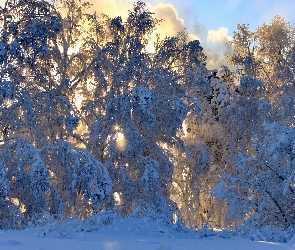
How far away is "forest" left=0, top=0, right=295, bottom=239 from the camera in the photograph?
9891mm

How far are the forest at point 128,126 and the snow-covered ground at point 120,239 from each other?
1.13 metres

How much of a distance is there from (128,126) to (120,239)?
8.24 meters

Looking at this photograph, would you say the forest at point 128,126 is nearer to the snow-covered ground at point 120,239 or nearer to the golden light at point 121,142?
the golden light at point 121,142

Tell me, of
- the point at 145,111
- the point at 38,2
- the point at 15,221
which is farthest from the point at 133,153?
the point at 38,2

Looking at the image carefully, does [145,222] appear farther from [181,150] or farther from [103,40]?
[103,40]

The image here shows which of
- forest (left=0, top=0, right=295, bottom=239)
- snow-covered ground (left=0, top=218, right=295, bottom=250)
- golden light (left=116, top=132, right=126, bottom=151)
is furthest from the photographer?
golden light (left=116, top=132, right=126, bottom=151)

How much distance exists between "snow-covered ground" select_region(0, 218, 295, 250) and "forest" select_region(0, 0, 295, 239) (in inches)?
44.3

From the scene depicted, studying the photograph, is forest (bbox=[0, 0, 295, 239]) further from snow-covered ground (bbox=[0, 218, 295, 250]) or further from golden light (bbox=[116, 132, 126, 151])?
snow-covered ground (bbox=[0, 218, 295, 250])

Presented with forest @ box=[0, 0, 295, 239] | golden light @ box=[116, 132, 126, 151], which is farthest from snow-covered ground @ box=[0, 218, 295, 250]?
golden light @ box=[116, 132, 126, 151]

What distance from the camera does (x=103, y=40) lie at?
15719 millimetres

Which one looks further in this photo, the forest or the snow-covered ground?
the forest

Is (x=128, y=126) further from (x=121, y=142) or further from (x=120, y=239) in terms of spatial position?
(x=120, y=239)

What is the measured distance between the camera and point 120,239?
560 centimetres

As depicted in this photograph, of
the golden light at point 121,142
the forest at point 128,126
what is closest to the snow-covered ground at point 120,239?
the forest at point 128,126
